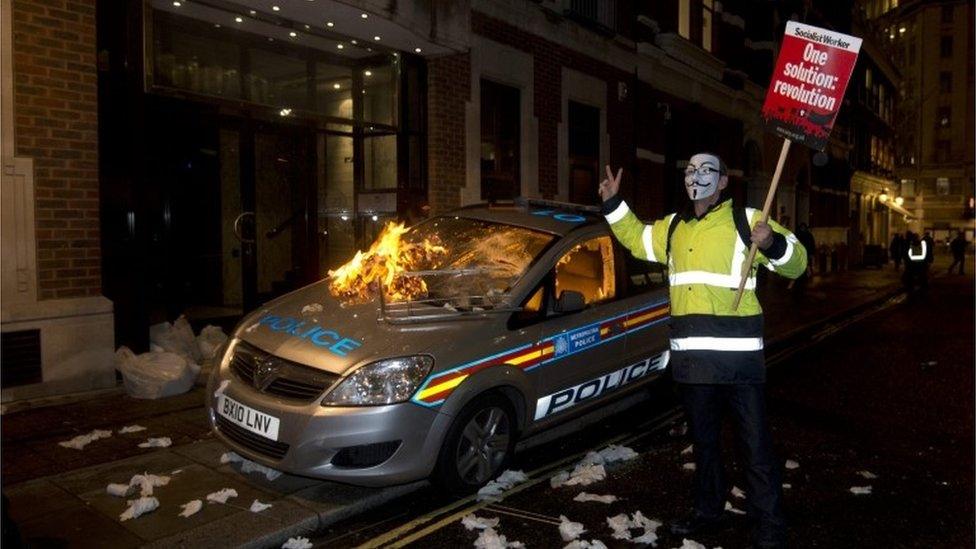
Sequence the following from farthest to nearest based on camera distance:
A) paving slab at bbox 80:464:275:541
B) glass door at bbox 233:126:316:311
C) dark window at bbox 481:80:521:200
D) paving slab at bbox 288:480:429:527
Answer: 1. dark window at bbox 481:80:521:200
2. glass door at bbox 233:126:316:311
3. paving slab at bbox 288:480:429:527
4. paving slab at bbox 80:464:275:541

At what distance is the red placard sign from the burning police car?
171 centimetres

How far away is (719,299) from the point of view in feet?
12.6

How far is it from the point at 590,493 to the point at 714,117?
1650cm

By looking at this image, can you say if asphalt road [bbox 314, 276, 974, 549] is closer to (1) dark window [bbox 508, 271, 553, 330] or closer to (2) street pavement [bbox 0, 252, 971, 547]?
(2) street pavement [bbox 0, 252, 971, 547]

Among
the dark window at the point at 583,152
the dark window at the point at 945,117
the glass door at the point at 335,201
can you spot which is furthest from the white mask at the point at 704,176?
the dark window at the point at 945,117

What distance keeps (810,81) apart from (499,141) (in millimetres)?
8165

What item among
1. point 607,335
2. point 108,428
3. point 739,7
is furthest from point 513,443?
point 739,7

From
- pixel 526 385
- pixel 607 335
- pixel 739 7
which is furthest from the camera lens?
pixel 739 7

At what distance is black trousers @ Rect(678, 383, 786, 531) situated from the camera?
3756 mm

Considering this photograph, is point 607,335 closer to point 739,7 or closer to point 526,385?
point 526,385

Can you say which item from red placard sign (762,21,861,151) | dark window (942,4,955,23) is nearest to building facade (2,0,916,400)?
red placard sign (762,21,861,151)

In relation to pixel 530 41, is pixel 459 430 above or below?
below

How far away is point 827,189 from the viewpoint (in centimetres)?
3003

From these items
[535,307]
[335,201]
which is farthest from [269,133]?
[535,307]
